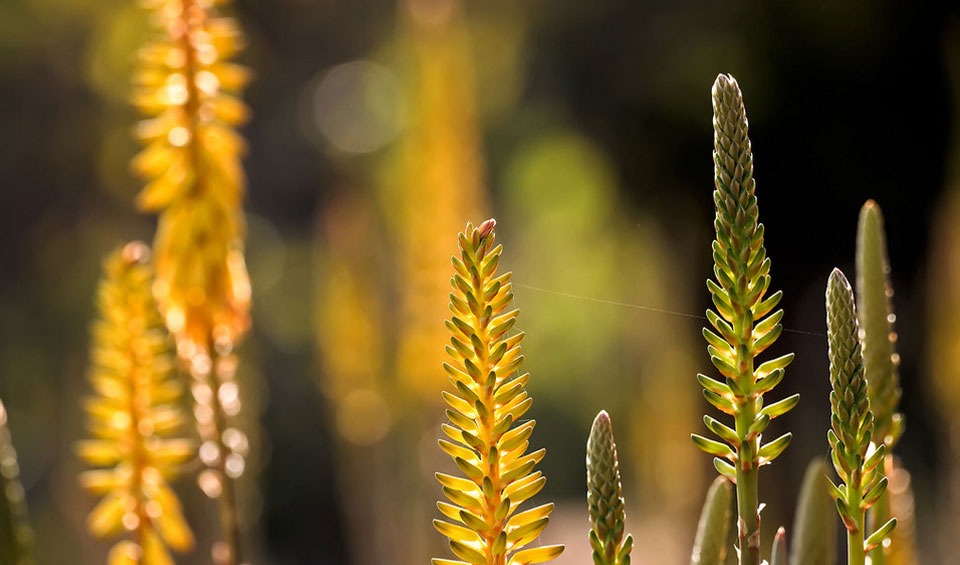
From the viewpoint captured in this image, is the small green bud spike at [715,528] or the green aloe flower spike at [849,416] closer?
the green aloe flower spike at [849,416]

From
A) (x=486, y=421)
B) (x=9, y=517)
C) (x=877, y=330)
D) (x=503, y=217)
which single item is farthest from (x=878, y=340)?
(x=503, y=217)

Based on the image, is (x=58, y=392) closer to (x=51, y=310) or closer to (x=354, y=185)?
(x=51, y=310)

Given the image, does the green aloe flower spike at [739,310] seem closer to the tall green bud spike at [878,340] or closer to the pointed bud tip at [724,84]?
the pointed bud tip at [724,84]

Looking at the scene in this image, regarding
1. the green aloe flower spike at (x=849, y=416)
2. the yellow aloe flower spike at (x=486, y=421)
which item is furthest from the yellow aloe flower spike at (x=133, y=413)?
the green aloe flower spike at (x=849, y=416)

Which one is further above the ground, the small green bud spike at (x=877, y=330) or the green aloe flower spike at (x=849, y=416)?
the small green bud spike at (x=877, y=330)

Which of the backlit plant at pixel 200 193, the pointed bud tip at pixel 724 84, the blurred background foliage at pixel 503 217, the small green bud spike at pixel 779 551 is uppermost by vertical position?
the blurred background foliage at pixel 503 217

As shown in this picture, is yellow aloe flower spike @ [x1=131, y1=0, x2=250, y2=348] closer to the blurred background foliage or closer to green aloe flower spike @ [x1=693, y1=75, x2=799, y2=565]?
the blurred background foliage

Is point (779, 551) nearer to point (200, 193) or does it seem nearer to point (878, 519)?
point (878, 519)
